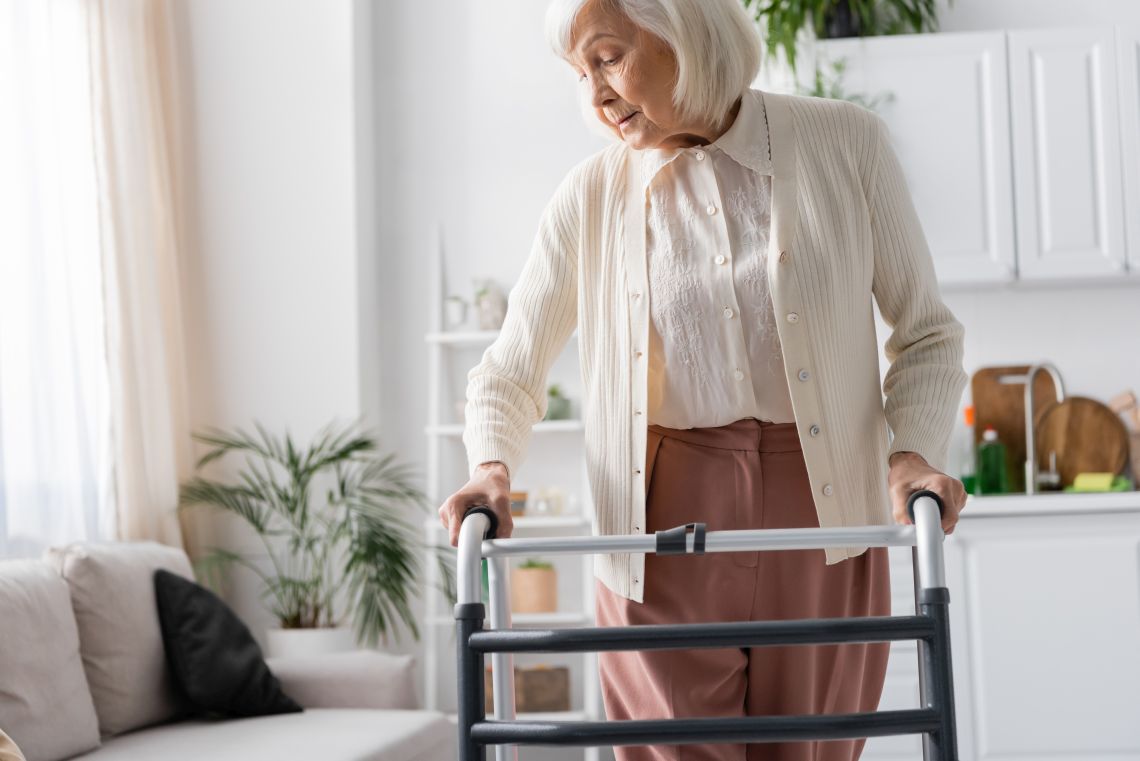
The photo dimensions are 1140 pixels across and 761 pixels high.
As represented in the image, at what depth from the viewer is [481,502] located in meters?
1.38

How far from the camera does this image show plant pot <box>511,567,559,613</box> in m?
4.02

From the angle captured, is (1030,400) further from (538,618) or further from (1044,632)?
(538,618)

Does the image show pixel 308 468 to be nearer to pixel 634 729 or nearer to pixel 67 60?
pixel 67 60

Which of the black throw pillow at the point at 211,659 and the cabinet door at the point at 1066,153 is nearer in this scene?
the black throw pillow at the point at 211,659

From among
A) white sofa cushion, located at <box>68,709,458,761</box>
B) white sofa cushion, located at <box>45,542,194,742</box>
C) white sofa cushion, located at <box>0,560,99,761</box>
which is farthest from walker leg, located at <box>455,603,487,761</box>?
white sofa cushion, located at <box>45,542,194,742</box>

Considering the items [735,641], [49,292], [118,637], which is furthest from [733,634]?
[49,292]

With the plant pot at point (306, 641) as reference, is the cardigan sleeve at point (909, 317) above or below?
above

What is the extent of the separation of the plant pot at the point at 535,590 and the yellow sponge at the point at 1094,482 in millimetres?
1636

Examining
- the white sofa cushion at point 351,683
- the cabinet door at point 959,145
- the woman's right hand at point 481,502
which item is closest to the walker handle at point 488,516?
the woman's right hand at point 481,502

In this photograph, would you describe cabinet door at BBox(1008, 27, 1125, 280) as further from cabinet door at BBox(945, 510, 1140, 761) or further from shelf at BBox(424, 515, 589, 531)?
shelf at BBox(424, 515, 589, 531)

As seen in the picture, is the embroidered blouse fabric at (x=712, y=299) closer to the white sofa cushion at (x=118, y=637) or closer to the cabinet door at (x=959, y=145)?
the white sofa cushion at (x=118, y=637)

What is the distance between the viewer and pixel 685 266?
150 cm

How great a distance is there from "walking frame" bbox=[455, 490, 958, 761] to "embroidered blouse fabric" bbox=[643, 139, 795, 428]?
253 millimetres

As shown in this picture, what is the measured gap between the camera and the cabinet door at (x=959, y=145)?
12.6ft
